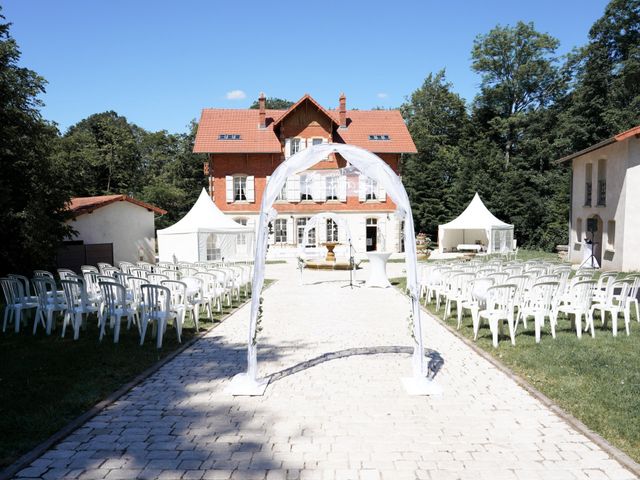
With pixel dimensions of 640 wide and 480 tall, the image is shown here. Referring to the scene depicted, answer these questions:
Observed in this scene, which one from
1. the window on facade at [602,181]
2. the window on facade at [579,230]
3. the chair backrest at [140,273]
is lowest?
the chair backrest at [140,273]

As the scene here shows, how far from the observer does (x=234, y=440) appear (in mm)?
4109

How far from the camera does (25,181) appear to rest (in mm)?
15203

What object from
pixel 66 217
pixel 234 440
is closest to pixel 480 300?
pixel 234 440

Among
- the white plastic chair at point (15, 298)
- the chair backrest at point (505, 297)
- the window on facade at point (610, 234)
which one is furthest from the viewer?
the window on facade at point (610, 234)

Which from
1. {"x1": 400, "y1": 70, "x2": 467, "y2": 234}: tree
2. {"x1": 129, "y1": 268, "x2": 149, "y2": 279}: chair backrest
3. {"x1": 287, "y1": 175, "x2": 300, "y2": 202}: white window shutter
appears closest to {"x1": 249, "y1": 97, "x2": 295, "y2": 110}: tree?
{"x1": 400, "y1": 70, "x2": 467, "y2": 234}: tree

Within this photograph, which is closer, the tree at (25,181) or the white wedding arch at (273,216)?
the white wedding arch at (273,216)

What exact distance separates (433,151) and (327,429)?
40.4 meters

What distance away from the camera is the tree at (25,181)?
1430 cm

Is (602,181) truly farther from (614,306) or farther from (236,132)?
(236,132)

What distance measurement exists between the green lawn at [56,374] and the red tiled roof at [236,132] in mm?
22289

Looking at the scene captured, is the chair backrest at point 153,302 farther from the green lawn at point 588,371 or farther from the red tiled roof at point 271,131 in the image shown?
the red tiled roof at point 271,131

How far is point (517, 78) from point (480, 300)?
1490 inches

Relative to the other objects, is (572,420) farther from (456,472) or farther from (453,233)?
(453,233)

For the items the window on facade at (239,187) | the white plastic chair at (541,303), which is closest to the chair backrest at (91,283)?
the white plastic chair at (541,303)
